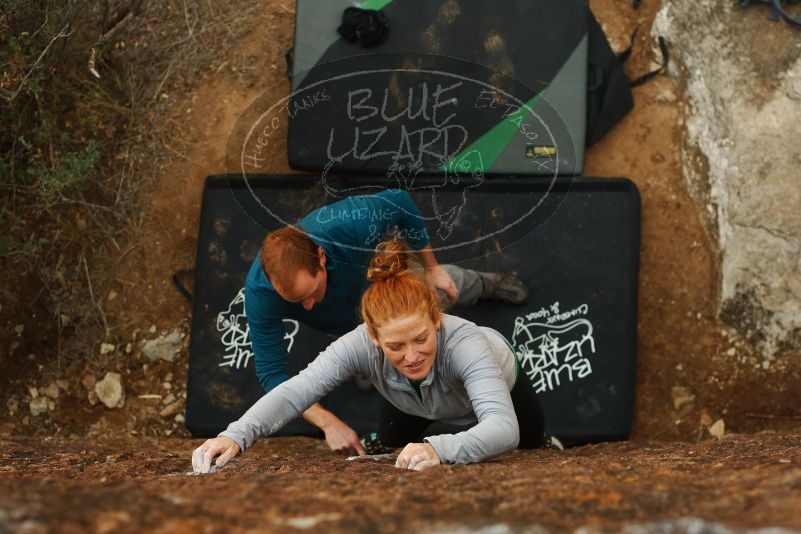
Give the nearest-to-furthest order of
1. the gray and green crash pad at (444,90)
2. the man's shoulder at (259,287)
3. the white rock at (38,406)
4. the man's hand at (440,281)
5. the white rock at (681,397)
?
the man's shoulder at (259,287) < the man's hand at (440,281) < the gray and green crash pad at (444,90) < the white rock at (681,397) < the white rock at (38,406)

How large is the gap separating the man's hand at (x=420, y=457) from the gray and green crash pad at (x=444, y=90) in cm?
137

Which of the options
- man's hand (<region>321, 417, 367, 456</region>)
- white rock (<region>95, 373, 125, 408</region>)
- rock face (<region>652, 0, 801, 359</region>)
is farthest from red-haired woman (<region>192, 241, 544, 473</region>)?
white rock (<region>95, 373, 125, 408</region>)

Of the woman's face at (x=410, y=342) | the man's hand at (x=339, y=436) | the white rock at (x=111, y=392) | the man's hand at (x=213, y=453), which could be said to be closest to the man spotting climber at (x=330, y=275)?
the man's hand at (x=339, y=436)

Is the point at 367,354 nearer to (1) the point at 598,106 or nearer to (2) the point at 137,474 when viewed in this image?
(2) the point at 137,474

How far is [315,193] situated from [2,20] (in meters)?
1.38

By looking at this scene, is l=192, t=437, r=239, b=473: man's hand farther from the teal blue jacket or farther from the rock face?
the rock face

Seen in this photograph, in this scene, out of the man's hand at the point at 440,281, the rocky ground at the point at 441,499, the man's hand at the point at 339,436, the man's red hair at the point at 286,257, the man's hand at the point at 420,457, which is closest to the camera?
the rocky ground at the point at 441,499

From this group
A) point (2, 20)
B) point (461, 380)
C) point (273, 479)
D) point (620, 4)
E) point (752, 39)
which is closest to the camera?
point (273, 479)

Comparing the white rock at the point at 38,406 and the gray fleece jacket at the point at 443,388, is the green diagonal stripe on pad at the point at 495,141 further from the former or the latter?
the white rock at the point at 38,406

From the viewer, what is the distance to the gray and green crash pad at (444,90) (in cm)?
344

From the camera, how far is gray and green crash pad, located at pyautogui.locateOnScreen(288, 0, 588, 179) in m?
3.44

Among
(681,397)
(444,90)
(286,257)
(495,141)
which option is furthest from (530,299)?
(286,257)

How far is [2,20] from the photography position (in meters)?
3.55

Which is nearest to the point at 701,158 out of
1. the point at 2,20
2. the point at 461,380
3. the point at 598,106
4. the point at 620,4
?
the point at 598,106
